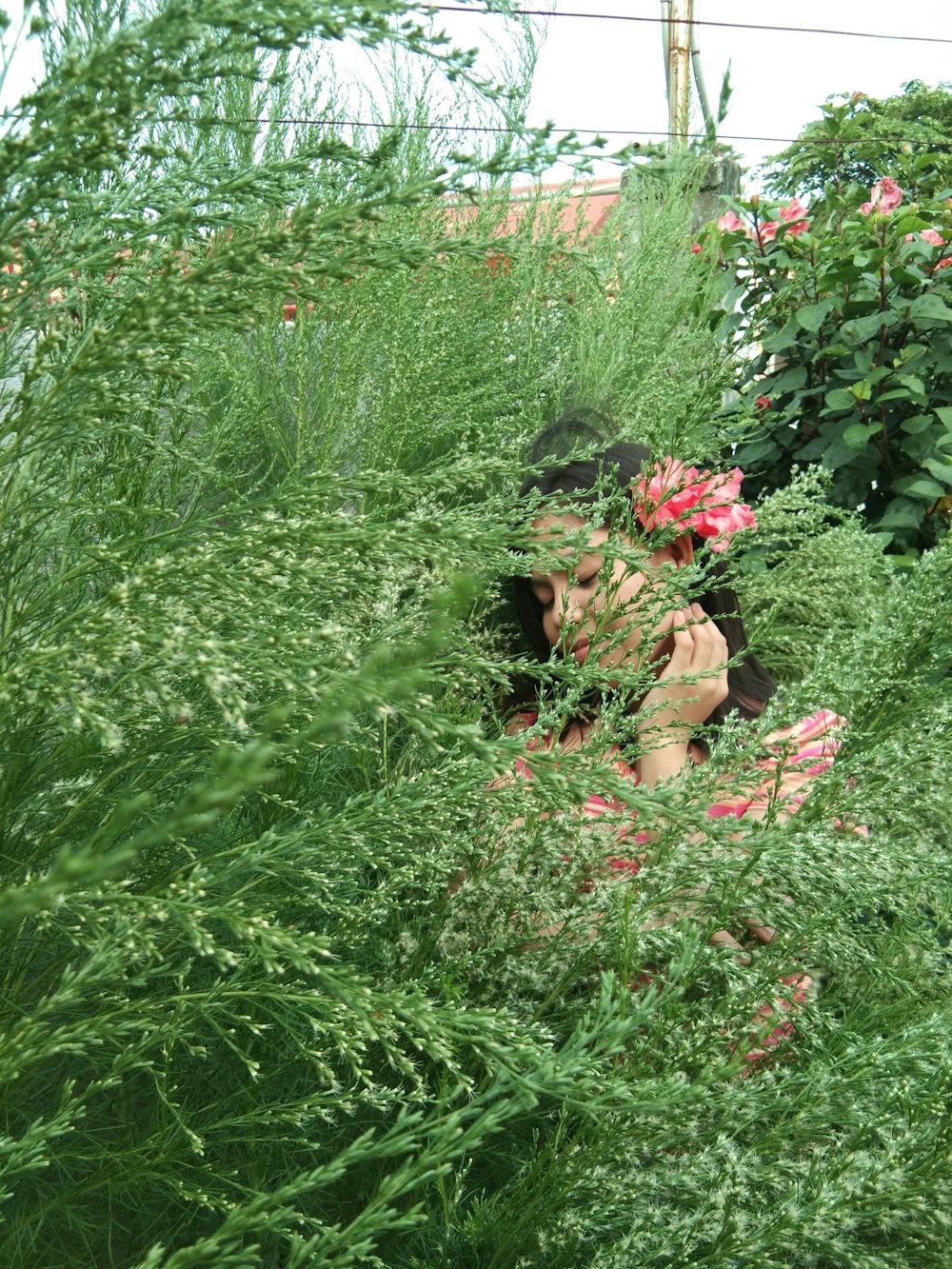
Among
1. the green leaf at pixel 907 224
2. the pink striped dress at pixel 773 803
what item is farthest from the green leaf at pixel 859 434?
the pink striped dress at pixel 773 803

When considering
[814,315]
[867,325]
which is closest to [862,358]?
[867,325]

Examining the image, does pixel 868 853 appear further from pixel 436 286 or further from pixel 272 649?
pixel 436 286

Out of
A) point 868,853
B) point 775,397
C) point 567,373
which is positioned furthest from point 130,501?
point 775,397

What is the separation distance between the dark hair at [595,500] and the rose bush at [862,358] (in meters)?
1.08

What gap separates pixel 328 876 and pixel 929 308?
306cm

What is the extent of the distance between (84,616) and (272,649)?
0.14m

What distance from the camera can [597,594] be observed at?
148 cm

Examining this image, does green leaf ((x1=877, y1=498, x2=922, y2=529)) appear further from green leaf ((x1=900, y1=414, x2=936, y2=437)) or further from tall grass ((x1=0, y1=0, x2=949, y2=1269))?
tall grass ((x1=0, y1=0, x2=949, y2=1269))

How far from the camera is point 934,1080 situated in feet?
3.70

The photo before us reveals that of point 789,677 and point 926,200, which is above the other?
point 926,200

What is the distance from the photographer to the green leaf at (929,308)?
3.55m

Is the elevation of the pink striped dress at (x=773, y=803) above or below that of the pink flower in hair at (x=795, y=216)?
below

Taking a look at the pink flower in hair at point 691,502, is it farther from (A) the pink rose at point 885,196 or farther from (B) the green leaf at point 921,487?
(A) the pink rose at point 885,196

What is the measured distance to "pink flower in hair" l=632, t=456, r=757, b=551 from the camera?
4.88 feet
